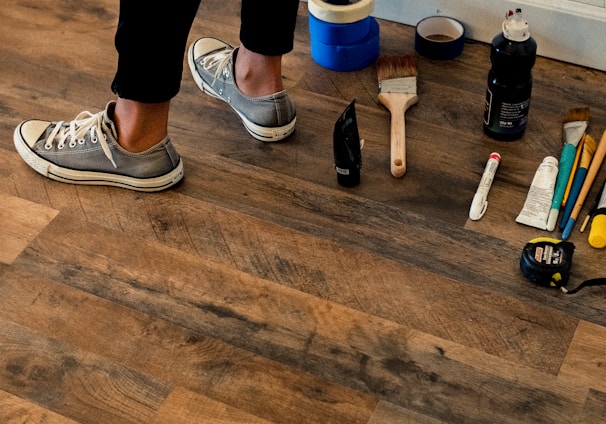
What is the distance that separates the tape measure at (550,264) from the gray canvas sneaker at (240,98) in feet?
1.79

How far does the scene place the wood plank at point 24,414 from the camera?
1.33 meters

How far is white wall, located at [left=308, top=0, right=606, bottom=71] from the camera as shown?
6.09ft

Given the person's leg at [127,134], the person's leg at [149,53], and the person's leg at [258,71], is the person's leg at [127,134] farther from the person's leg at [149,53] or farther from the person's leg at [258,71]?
the person's leg at [258,71]

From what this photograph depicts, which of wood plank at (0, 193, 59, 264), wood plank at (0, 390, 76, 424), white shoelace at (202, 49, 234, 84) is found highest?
white shoelace at (202, 49, 234, 84)

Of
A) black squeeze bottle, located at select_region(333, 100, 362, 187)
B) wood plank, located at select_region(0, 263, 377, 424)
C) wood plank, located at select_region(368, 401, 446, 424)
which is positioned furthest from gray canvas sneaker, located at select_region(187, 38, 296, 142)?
wood plank, located at select_region(368, 401, 446, 424)

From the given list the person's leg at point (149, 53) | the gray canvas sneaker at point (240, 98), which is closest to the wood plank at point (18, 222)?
the person's leg at point (149, 53)

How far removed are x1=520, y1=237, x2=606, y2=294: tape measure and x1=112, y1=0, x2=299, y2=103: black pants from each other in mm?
618

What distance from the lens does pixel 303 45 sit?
2.04 metres

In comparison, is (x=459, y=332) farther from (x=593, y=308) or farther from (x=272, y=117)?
(x=272, y=117)

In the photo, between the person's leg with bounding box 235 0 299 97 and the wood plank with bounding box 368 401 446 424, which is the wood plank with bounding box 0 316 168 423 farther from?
the person's leg with bounding box 235 0 299 97

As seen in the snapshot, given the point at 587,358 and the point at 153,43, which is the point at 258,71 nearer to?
the point at 153,43

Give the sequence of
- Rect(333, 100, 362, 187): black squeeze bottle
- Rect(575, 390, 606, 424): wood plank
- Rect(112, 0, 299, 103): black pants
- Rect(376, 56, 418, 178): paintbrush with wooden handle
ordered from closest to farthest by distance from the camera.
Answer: Rect(575, 390, 606, 424): wood plank → Rect(112, 0, 299, 103): black pants → Rect(333, 100, 362, 187): black squeeze bottle → Rect(376, 56, 418, 178): paintbrush with wooden handle

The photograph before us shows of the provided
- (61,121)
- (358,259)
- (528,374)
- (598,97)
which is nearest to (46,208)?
(61,121)

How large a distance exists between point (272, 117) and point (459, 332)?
0.58 meters
